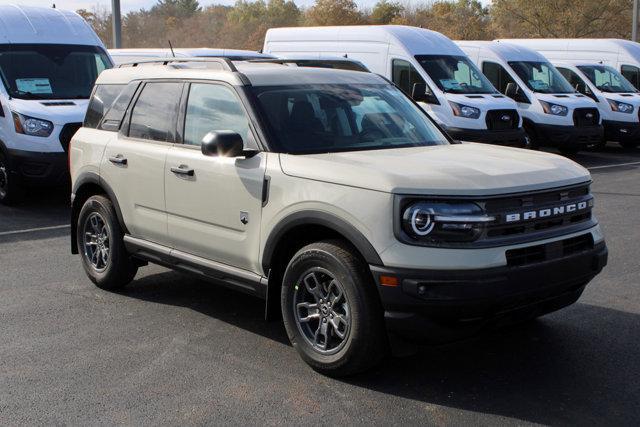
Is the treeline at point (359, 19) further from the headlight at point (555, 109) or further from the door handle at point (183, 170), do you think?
the door handle at point (183, 170)

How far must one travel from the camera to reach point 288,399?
14.9 ft

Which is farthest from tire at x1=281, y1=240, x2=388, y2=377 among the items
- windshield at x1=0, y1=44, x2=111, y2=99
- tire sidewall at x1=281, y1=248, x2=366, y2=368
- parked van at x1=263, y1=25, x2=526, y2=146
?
parked van at x1=263, y1=25, x2=526, y2=146

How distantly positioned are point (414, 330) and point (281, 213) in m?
1.12

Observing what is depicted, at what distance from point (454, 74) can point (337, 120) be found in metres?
10.2

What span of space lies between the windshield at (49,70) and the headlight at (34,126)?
0.50m

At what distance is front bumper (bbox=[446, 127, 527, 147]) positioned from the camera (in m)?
14.6

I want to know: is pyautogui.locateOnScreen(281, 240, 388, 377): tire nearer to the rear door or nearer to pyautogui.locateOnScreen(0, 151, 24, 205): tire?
the rear door

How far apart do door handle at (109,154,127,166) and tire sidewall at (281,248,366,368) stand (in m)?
1.99

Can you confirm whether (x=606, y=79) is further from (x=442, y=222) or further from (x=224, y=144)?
(x=442, y=222)

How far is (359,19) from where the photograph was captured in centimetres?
5778

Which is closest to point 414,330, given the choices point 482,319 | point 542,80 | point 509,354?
point 482,319

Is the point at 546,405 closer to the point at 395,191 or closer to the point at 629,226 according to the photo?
the point at 395,191

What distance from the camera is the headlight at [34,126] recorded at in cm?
1070

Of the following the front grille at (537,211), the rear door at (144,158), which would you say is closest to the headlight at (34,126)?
the rear door at (144,158)
